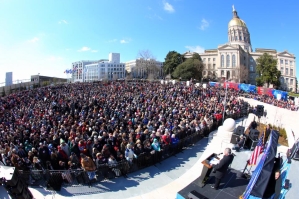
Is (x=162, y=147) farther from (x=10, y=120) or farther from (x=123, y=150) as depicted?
(x=10, y=120)

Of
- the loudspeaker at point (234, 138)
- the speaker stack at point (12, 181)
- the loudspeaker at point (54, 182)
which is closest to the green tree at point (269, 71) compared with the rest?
the loudspeaker at point (234, 138)

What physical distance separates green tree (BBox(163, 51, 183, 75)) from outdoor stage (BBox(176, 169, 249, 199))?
74243 mm

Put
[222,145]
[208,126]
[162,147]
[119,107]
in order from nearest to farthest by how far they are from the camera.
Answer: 1. [222,145]
2. [162,147]
3. [208,126]
4. [119,107]

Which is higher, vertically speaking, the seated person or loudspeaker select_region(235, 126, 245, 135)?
loudspeaker select_region(235, 126, 245, 135)

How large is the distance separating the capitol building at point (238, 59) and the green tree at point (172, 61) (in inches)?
558

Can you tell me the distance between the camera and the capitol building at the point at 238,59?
295ft

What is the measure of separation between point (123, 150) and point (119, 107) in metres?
10.2

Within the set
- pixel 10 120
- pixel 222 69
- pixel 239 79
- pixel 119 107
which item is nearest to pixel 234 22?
pixel 222 69

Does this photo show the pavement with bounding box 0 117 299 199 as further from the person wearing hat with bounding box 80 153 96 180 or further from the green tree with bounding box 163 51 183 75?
the green tree with bounding box 163 51 183 75

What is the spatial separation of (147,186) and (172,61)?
73.4 metres

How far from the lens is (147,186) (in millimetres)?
8156

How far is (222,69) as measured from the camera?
302ft

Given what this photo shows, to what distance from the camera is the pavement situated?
7.24 meters

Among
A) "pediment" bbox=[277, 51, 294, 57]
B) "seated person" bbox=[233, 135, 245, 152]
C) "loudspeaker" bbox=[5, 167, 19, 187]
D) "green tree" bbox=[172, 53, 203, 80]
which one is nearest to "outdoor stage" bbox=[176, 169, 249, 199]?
"seated person" bbox=[233, 135, 245, 152]
